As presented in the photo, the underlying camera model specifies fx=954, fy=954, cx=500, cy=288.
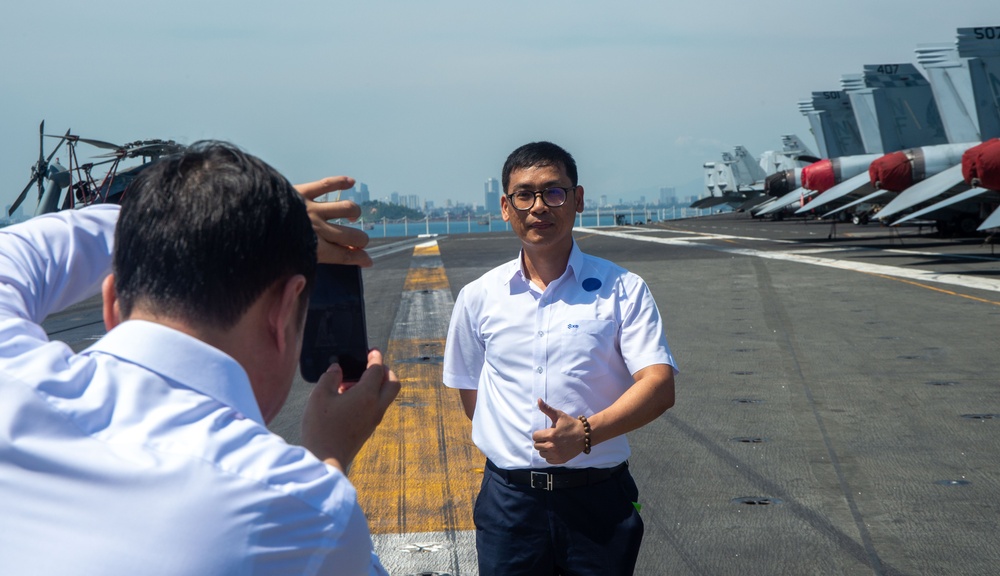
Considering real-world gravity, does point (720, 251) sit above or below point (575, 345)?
below

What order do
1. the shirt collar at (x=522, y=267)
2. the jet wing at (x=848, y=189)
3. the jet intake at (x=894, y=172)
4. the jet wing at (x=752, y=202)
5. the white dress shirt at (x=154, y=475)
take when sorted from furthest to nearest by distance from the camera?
1. the jet wing at (x=752, y=202)
2. the jet wing at (x=848, y=189)
3. the jet intake at (x=894, y=172)
4. the shirt collar at (x=522, y=267)
5. the white dress shirt at (x=154, y=475)

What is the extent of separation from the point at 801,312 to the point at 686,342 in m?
3.51

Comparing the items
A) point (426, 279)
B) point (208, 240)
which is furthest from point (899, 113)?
point (208, 240)

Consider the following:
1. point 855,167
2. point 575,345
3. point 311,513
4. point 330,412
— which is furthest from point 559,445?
point 855,167

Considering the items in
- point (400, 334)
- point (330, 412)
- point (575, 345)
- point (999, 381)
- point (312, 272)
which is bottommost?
point (999, 381)

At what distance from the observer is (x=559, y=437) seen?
314cm

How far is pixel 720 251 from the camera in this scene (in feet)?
98.1

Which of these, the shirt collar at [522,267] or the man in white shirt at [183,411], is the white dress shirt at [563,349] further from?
the man in white shirt at [183,411]

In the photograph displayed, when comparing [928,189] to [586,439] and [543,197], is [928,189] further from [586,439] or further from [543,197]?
[586,439]

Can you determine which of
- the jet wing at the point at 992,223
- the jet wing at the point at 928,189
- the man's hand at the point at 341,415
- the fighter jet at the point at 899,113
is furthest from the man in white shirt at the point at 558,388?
the fighter jet at the point at 899,113

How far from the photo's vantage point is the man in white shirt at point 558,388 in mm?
3299

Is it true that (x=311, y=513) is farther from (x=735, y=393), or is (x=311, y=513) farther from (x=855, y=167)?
(x=855, y=167)

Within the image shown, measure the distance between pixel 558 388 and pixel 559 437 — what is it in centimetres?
31

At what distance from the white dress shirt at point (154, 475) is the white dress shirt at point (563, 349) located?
2.09 metres
